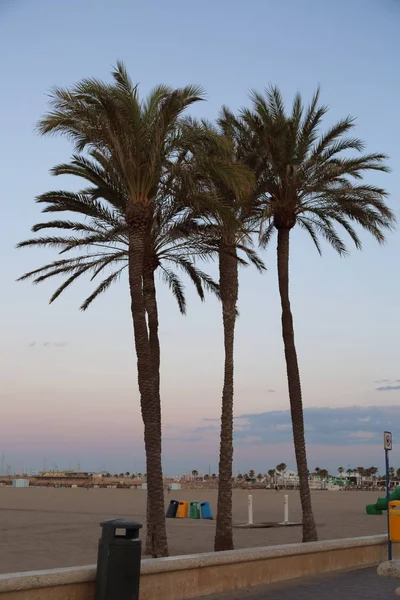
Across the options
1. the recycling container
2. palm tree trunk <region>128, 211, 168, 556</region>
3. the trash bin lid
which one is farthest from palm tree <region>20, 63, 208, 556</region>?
the recycling container

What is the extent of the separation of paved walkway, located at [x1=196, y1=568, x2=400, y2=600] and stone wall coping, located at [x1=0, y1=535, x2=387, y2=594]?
0.52 m

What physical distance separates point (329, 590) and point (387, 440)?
433 centimetres

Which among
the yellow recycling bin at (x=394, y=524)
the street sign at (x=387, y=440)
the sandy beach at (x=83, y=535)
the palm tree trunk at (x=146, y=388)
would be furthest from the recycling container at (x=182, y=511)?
the street sign at (x=387, y=440)

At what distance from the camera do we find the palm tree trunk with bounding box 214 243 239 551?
69.4 ft

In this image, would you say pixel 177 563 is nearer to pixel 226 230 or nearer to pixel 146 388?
pixel 146 388

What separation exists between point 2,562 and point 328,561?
786 centimetres

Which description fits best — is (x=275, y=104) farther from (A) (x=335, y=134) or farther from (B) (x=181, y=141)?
(B) (x=181, y=141)

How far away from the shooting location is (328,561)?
15.8 meters

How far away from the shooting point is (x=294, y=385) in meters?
A: 23.5

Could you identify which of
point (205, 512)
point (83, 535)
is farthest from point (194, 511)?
point (83, 535)

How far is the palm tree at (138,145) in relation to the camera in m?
18.7

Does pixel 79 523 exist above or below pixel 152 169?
below

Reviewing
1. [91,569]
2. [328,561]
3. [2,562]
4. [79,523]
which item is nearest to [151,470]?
[2,562]

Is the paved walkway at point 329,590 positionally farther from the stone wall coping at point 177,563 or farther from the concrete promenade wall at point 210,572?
the stone wall coping at point 177,563
